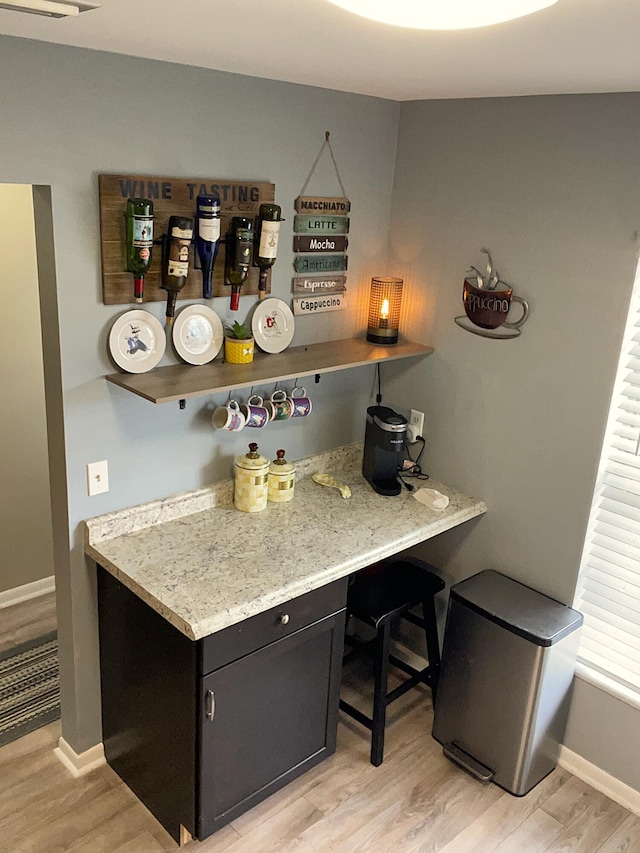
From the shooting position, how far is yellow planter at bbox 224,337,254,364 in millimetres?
2477

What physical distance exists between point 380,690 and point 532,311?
1.43 metres

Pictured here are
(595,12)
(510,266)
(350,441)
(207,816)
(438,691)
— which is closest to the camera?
(595,12)

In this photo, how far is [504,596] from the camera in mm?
2660

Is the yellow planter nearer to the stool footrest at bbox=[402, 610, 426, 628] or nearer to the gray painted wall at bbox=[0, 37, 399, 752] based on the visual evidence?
the gray painted wall at bbox=[0, 37, 399, 752]

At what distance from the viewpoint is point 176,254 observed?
7.29 feet

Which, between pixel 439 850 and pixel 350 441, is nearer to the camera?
pixel 439 850

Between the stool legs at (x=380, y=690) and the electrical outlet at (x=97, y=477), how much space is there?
107cm

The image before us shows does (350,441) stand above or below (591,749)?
above

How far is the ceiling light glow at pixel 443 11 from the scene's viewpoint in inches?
45.4

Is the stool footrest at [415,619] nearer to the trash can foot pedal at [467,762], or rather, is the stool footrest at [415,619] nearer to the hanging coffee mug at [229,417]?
the trash can foot pedal at [467,762]

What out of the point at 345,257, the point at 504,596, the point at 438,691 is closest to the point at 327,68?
the point at 345,257

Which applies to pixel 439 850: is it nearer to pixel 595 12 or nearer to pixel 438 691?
pixel 438 691

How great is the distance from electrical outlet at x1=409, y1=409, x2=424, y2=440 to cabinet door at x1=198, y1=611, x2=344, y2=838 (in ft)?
2.87

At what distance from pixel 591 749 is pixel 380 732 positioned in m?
0.76
